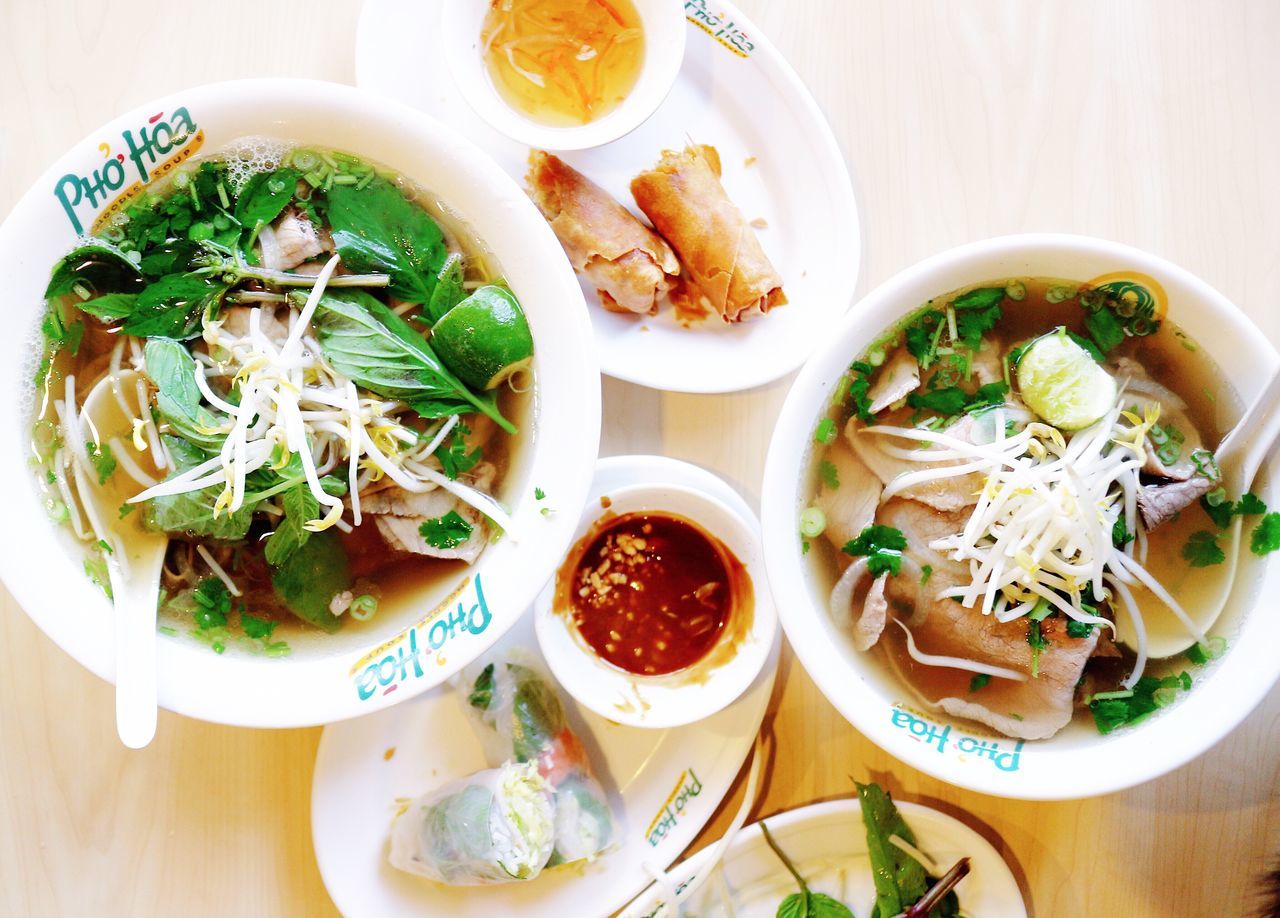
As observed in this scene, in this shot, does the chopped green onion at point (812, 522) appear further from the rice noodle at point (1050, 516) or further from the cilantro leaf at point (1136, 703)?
the cilantro leaf at point (1136, 703)

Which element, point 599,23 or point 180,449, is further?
point 599,23

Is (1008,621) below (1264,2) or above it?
below

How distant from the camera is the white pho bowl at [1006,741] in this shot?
1.14 metres

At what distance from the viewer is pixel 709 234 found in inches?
57.6

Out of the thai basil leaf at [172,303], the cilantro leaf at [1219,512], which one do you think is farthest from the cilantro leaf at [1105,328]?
the thai basil leaf at [172,303]

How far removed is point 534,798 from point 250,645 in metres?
0.48

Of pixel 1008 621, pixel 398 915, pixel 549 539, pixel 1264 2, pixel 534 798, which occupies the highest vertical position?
pixel 1264 2

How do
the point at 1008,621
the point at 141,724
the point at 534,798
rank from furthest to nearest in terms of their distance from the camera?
the point at 534,798 < the point at 1008,621 < the point at 141,724

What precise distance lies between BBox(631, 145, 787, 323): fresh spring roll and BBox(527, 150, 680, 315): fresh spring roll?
4 centimetres

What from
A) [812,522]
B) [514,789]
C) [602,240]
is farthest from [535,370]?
[514,789]

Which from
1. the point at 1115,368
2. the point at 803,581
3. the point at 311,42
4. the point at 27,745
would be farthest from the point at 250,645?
the point at 1115,368

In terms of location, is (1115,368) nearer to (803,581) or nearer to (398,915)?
(803,581)

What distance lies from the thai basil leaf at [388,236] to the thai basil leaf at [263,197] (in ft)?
0.19

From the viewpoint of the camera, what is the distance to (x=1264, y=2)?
149 centimetres
